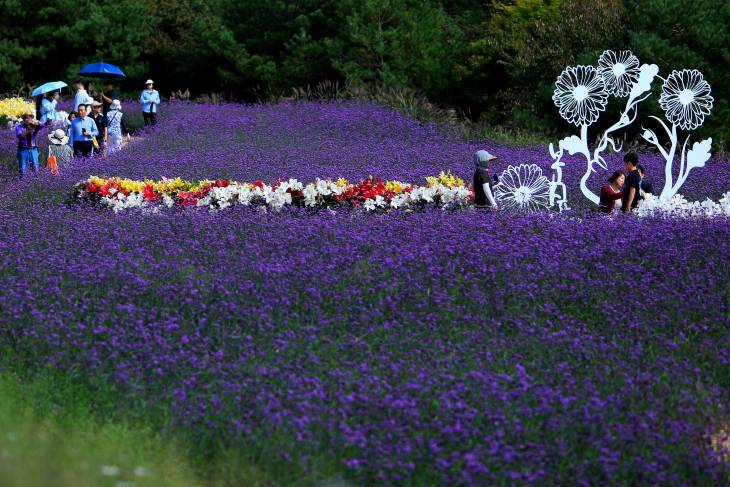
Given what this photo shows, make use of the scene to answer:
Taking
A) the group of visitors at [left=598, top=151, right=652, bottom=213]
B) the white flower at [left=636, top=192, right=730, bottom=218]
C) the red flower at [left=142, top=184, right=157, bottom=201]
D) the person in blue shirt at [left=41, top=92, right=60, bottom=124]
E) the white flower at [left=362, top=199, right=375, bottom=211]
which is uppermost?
the group of visitors at [left=598, top=151, right=652, bottom=213]

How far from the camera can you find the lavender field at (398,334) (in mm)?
4656

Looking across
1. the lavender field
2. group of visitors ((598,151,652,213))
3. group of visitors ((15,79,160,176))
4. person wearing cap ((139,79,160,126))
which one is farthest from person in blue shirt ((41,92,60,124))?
group of visitors ((598,151,652,213))

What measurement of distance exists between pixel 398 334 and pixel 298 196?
204 inches

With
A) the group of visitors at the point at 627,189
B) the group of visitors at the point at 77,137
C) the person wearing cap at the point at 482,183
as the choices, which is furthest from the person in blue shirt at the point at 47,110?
the group of visitors at the point at 627,189

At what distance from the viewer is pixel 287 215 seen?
33.8 ft

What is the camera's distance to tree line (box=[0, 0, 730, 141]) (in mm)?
20953

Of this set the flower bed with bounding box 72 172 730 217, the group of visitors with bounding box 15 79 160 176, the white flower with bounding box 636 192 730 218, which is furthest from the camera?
the group of visitors with bounding box 15 79 160 176

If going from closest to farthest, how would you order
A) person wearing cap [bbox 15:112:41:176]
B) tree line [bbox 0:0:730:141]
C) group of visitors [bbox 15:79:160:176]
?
person wearing cap [bbox 15:112:41:176]
group of visitors [bbox 15:79:160:176]
tree line [bbox 0:0:730:141]

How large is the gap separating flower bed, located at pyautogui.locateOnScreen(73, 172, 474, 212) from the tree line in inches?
397

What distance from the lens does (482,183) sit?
1052 cm

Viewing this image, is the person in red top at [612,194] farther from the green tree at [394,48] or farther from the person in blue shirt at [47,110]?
the green tree at [394,48]

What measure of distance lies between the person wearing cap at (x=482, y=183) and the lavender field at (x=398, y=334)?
751 millimetres

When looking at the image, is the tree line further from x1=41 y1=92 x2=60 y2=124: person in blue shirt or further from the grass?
the grass

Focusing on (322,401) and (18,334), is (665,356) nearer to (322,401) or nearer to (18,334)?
(322,401)
